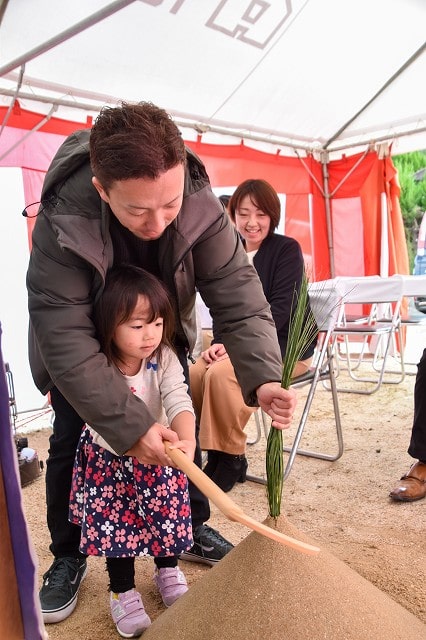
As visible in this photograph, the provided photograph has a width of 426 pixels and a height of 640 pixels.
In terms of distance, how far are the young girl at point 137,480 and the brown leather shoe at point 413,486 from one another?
3.53ft

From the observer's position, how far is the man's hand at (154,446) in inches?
45.8

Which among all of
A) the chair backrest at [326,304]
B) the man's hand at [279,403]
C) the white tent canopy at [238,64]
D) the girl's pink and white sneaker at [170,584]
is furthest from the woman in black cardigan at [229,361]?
the white tent canopy at [238,64]

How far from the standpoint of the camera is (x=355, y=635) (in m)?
1.02

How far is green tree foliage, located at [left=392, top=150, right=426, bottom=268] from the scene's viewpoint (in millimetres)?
8461

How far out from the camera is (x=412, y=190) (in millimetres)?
8656

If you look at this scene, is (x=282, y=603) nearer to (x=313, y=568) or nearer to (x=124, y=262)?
(x=313, y=568)

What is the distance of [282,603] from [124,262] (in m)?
0.80

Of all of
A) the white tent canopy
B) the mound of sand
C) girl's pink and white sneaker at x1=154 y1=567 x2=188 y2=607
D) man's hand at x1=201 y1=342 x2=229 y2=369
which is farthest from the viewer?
the white tent canopy

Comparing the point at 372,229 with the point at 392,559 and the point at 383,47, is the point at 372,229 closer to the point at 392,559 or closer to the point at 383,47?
the point at 383,47

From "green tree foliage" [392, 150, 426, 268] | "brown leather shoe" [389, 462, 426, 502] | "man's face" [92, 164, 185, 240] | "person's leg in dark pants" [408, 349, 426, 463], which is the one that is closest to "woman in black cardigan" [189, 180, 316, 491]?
"person's leg in dark pants" [408, 349, 426, 463]

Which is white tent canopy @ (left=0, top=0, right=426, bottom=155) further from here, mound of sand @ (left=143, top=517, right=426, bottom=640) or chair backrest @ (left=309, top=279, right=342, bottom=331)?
mound of sand @ (left=143, top=517, right=426, bottom=640)

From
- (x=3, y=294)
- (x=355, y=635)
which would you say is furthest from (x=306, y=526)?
(x=3, y=294)

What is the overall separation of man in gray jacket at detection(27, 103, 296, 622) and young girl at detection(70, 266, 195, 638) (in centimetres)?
8

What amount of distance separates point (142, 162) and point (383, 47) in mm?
4446
